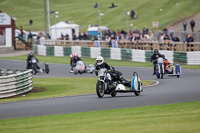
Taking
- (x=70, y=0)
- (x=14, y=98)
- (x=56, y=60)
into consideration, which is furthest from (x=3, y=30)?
(x=70, y=0)

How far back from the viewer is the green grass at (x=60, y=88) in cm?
2054

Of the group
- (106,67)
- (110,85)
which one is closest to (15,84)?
(106,67)

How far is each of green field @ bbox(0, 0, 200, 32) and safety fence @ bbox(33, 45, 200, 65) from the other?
22549mm

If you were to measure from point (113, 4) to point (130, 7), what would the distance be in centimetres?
679

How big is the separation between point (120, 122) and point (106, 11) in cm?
8387

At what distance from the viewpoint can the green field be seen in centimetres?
7434

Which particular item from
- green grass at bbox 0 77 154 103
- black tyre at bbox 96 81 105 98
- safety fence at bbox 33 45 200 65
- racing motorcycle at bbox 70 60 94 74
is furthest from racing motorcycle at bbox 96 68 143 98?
safety fence at bbox 33 45 200 65

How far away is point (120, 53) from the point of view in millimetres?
41281

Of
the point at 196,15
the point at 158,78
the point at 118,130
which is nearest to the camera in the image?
the point at 118,130

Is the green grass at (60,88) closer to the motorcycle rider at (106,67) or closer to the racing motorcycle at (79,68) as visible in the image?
the motorcycle rider at (106,67)

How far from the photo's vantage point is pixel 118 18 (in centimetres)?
8688

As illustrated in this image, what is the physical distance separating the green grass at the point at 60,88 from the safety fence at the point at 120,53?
9.26m

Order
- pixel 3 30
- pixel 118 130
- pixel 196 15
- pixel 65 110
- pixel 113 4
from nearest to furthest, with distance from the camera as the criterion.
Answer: pixel 118 130 < pixel 65 110 < pixel 3 30 < pixel 196 15 < pixel 113 4

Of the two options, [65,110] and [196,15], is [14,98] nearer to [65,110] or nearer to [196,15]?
→ [65,110]
